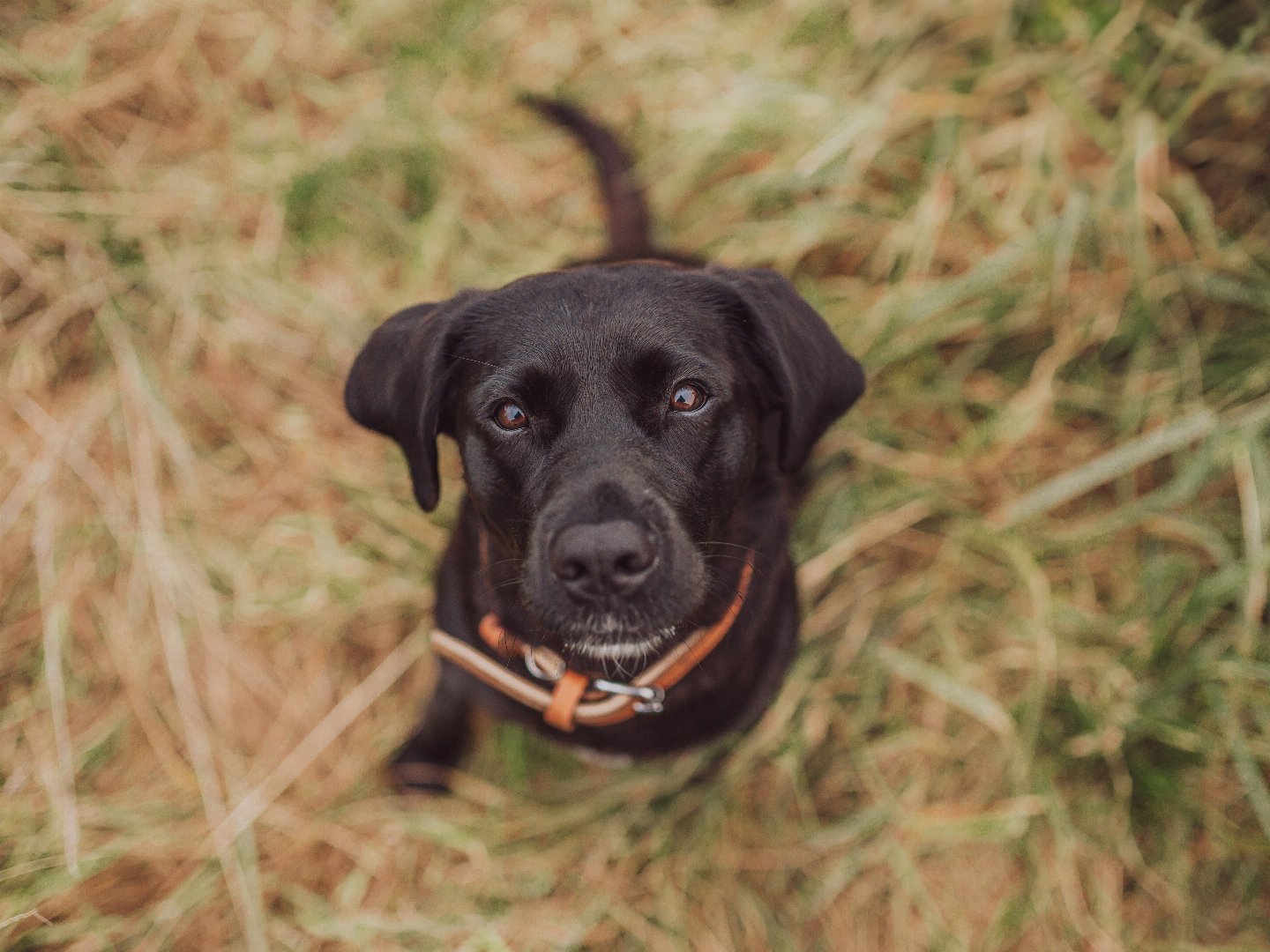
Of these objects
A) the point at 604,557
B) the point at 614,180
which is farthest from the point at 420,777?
the point at 614,180

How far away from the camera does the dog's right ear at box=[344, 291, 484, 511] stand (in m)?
2.07

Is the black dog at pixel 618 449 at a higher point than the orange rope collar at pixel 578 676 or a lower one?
higher

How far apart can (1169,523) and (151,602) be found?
11.5 ft

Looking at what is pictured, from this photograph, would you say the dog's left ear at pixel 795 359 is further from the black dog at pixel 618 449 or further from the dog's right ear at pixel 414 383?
the dog's right ear at pixel 414 383

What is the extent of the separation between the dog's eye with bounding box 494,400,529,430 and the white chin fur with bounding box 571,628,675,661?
51 cm

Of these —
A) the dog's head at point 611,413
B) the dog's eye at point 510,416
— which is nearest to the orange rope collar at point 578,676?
the dog's head at point 611,413

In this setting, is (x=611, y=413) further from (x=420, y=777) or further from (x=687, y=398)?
(x=420, y=777)

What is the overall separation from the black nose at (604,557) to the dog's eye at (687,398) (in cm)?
34

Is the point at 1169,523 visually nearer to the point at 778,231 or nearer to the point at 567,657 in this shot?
the point at 778,231

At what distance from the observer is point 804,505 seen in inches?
128

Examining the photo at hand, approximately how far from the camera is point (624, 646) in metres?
2.00

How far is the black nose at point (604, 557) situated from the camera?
5.68 feet

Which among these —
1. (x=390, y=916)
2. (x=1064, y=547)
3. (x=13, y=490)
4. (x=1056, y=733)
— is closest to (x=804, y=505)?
(x=1064, y=547)

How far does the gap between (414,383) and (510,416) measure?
27cm
